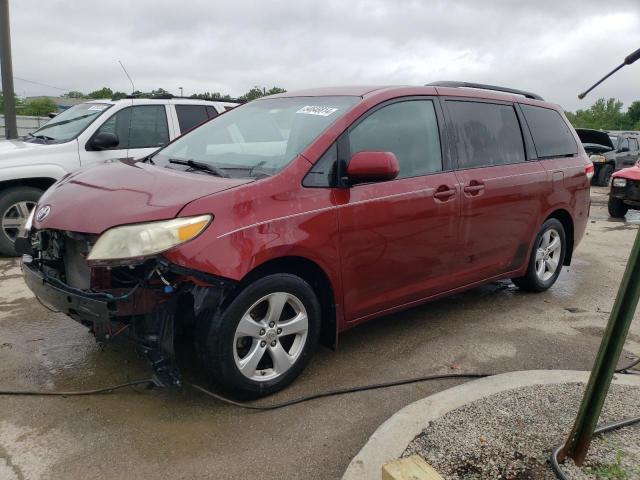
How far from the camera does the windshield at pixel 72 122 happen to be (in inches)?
273

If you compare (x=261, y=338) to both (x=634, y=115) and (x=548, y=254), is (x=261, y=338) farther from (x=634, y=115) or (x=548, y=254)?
(x=634, y=115)

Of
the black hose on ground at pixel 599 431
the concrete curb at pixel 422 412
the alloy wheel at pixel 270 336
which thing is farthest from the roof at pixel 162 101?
the black hose on ground at pixel 599 431

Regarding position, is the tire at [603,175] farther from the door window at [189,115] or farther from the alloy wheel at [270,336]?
the alloy wheel at [270,336]

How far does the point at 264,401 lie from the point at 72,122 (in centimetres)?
539

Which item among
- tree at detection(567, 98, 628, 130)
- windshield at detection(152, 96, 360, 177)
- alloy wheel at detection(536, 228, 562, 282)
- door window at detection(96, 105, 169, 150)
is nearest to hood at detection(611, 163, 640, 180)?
alloy wheel at detection(536, 228, 562, 282)

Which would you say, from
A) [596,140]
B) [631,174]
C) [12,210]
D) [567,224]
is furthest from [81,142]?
[596,140]

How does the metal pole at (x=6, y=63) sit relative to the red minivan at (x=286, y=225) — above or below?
above


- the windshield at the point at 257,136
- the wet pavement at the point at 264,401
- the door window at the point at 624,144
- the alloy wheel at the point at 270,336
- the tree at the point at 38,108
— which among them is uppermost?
the tree at the point at 38,108

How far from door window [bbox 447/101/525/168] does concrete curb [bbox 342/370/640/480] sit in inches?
67.5

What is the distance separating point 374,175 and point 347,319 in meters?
0.96

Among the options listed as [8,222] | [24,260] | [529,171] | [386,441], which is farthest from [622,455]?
[8,222]

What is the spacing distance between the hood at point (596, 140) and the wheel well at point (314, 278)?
16558mm

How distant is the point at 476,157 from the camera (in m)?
4.40

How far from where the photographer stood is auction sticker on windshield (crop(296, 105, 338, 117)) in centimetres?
370
